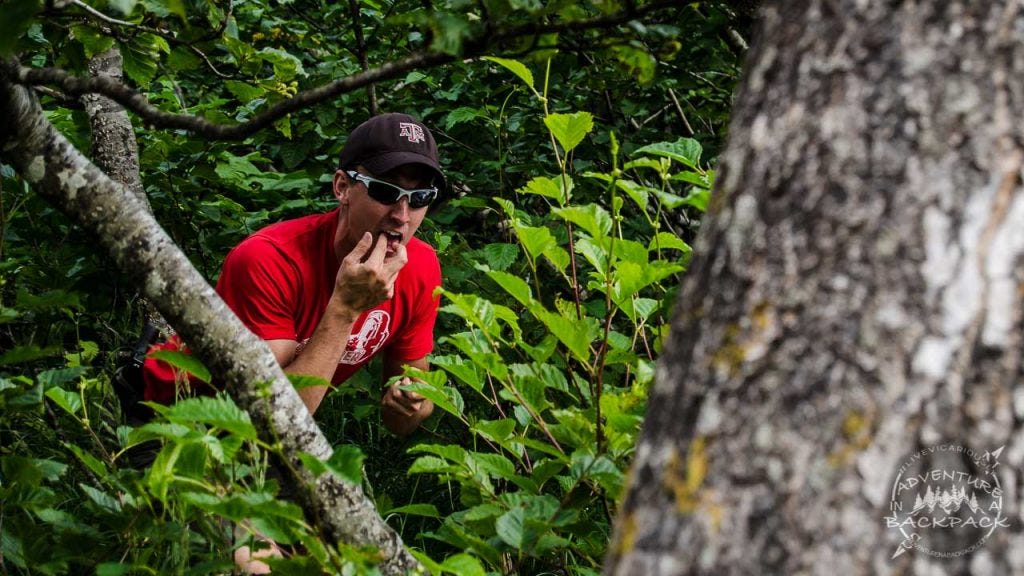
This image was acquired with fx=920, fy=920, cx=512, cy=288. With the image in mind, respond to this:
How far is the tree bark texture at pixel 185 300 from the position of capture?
1.69 m

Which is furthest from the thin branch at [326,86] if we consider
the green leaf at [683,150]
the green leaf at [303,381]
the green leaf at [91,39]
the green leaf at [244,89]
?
the green leaf at [244,89]

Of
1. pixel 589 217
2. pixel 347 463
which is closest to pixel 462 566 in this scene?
pixel 347 463

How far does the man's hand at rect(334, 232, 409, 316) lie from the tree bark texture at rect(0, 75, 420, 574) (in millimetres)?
1040

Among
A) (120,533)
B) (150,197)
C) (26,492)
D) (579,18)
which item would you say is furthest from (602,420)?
(150,197)

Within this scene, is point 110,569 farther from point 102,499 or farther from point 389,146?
point 389,146

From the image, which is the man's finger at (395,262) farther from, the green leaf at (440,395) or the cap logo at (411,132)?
the green leaf at (440,395)

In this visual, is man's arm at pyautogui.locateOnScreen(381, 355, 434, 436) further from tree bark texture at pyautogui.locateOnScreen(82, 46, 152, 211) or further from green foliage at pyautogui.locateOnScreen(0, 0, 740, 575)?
tree bark texture at pyautogui.locateOnScreen(82, 46, 152, 211)

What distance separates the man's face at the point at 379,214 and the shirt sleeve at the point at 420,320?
0.21 m

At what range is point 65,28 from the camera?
2305 mm

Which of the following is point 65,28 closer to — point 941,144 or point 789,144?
point 789,144

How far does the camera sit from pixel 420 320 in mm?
3367

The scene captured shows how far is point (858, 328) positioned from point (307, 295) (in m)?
2.33

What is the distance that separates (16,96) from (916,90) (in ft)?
5.07

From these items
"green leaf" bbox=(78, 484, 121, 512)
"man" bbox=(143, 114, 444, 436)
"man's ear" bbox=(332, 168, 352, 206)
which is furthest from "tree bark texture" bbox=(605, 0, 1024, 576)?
"man's ear" bbox=(332, 168, 352, 206)
